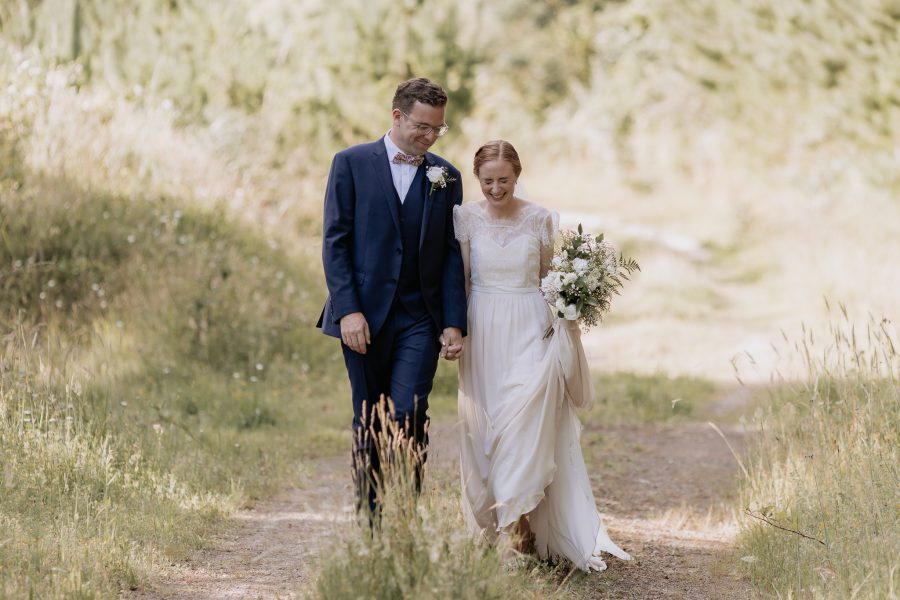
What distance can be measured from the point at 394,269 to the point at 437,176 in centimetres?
48

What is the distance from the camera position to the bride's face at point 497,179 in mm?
5070

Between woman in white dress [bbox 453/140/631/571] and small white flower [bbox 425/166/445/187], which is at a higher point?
small white flower [bbox 425/166/445/187]

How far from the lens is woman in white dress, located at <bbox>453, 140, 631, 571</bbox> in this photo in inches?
197

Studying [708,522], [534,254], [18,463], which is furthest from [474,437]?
[18,463]

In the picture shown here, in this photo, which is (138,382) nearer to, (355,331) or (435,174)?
(355,331)

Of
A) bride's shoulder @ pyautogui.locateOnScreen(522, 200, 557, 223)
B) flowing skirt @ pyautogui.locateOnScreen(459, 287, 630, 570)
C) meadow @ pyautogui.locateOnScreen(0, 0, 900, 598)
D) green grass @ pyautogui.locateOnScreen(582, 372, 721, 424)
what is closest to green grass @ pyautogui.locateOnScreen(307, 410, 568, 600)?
meadow @ pyautogui.locateOnScreen(0, 0, 900, 598)

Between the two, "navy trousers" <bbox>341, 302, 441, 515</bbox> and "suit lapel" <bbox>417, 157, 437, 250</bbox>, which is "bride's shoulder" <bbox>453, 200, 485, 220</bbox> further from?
"navy trousers" <bbox>341, 302, 441, 515</bbox>

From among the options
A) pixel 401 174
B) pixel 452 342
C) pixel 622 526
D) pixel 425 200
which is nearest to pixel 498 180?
pixel 425 200

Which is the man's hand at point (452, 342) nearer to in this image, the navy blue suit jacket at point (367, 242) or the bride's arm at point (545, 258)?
the navy blue suit jacket at point (367, 242)

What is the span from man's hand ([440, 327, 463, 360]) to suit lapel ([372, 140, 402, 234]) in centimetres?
52

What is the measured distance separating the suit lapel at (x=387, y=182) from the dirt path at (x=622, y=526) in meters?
1.01

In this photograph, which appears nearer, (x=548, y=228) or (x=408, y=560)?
(x=408, y=560)

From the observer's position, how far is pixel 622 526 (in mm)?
6281

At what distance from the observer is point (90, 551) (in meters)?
4.55
